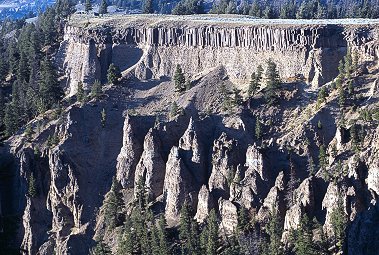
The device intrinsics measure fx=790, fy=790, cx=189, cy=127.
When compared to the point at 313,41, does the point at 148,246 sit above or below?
below

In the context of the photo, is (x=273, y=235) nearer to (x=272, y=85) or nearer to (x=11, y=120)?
(x=272, y=85)

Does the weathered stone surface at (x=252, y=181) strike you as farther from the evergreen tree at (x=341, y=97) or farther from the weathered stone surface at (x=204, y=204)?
the evergreen tree at (x=341, y=97)

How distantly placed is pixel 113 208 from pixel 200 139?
12.9 metres

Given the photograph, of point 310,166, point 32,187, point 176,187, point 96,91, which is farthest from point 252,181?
point 96,91

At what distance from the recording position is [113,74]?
108 metres

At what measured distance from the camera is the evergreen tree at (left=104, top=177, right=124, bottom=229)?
90.8 m

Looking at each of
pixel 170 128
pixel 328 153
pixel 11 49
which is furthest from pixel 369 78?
pixel 11 49

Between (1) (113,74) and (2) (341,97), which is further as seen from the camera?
(1) (113,74)

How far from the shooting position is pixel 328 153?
8588 centimetres

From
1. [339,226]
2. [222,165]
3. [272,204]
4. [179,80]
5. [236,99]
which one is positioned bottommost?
[272,204]

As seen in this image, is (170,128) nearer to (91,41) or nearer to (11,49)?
(91,41)

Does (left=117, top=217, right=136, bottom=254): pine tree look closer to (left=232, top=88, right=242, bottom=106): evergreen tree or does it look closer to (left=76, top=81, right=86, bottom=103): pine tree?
(left=232, top=88, right=242, bottom=106): evergreen tree

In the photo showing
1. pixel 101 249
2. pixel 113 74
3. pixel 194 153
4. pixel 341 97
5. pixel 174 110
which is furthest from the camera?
pixel 113 74

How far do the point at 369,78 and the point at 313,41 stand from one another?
31.9ft
